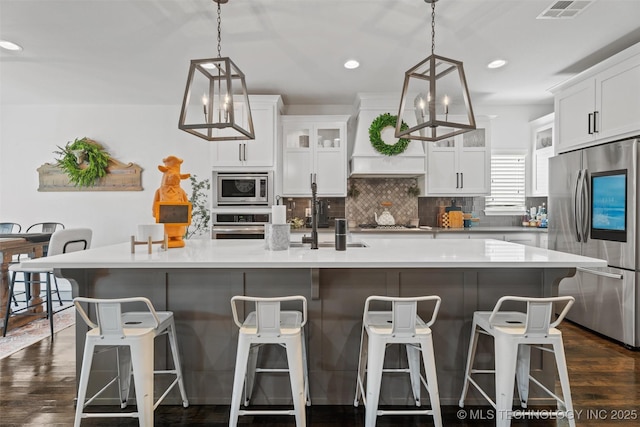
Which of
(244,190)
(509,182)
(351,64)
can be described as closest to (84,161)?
(244,190)

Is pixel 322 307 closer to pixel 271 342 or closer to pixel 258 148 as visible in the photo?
pixel 271 342

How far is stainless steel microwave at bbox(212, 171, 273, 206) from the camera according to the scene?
4.25m

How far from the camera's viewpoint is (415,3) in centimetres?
250

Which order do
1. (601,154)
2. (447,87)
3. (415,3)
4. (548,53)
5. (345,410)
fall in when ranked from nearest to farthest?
(345,410), (415,3), (601,154), (548,53), (447,87)

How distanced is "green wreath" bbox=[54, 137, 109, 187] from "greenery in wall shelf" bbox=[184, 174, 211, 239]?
4.14ft

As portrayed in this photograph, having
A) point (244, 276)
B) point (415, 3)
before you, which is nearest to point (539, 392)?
point (244, 276)

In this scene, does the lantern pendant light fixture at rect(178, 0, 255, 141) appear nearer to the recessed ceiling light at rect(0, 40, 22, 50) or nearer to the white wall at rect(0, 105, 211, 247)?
the white wall at rect(0, 105, 211, 247)

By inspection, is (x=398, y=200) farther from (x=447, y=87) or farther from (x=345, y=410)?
(x=345, y=410)

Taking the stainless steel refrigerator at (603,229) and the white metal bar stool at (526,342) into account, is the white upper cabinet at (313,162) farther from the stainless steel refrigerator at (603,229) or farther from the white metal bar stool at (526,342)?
the white metal bar stool at (526,342)

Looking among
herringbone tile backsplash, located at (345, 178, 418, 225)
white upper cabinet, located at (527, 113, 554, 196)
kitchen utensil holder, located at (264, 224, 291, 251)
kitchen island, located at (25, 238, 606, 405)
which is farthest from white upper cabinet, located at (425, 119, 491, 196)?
kitchen utensil holder, located at (264, 224, 291, 251)

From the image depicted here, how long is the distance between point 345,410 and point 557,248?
2.92 m

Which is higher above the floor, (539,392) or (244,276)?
(244,276)

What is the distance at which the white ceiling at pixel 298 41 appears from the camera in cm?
260

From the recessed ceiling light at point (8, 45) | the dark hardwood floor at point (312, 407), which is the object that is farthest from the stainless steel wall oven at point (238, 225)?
the recessed ceiling light at point (8, 45)
